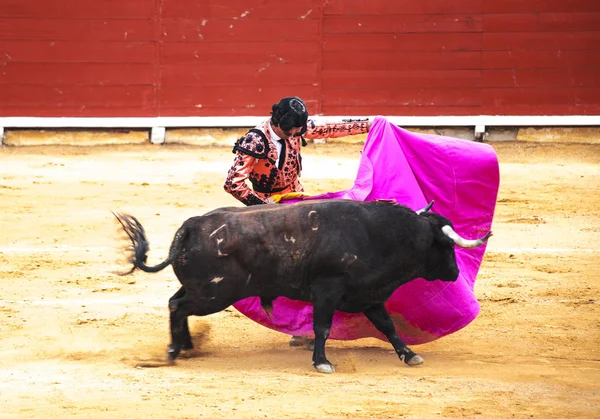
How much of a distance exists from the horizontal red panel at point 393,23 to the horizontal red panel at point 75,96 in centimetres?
200

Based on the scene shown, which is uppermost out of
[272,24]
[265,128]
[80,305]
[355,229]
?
[272,24]

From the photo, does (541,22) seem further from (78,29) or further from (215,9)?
(78,29)

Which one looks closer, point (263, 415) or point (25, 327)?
point (263, 415)

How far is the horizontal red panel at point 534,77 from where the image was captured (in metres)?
10.4

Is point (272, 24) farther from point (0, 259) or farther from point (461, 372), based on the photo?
point (461, 372)

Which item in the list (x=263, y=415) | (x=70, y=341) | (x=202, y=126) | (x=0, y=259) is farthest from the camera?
(x=202, y=126)

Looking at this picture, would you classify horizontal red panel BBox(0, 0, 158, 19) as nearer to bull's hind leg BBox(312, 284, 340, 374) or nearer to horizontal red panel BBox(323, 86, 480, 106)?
horizontal red panel BBox(323, 86, 480, 106)

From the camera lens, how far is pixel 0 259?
19.7ft

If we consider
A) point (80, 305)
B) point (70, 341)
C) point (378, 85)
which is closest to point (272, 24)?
point (378, 85)

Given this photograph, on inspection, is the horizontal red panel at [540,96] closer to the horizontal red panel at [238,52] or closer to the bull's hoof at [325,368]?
the horizontal red panel at [238,52]

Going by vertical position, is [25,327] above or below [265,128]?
below

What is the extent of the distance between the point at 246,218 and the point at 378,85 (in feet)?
21.5

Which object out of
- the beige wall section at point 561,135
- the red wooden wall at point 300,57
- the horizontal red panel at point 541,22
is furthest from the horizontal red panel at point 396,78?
the beige wall section at point 561,135

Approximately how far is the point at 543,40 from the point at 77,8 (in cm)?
477
